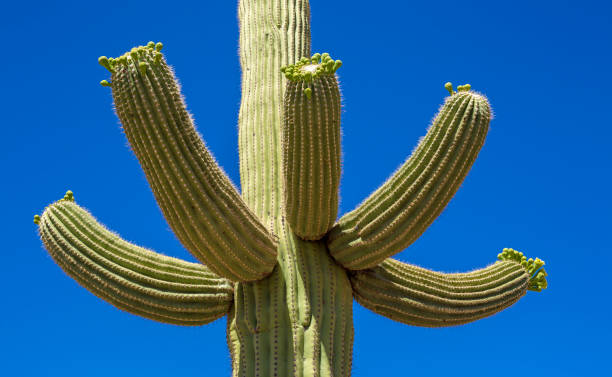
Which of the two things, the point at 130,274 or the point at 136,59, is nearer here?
the point at 136,59

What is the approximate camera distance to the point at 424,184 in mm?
5352

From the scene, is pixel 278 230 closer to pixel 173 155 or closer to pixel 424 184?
pixel 424 184

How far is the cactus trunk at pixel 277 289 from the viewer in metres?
5.23

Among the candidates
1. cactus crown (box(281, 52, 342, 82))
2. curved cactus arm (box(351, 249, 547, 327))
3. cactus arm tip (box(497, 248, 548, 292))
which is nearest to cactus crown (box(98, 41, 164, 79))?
cactus crown (box(281, 52, 342, 82))

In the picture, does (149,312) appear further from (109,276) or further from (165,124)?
(165,124)

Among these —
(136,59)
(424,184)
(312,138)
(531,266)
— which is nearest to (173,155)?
(136,59)

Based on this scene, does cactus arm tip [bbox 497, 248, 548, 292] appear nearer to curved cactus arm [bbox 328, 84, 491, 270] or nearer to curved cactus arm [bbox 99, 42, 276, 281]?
curved cactus arm [bbox 328, 84, 491, 270]

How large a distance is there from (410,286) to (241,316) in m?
1.31

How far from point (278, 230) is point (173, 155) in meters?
1.23

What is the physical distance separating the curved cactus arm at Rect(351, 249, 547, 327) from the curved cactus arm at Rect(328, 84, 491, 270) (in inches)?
16.7

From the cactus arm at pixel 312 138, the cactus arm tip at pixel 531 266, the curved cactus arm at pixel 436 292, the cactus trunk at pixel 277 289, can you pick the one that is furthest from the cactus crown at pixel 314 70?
the cactus arm tip at pixel 531 266

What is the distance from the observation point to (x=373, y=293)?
19.4 feet

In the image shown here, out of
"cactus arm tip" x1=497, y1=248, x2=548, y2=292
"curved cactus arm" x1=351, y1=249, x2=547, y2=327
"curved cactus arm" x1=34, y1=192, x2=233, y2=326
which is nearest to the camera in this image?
"curved cactus arm" x1=34, y1=192, x2=233, y2=326

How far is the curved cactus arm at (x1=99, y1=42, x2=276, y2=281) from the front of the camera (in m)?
4.70
